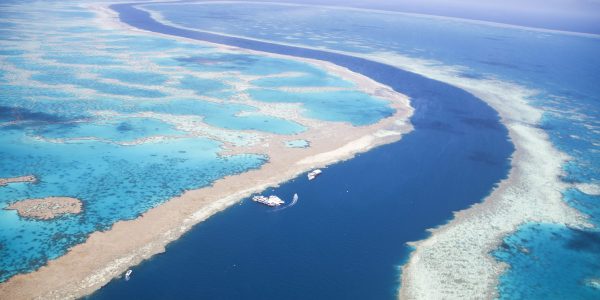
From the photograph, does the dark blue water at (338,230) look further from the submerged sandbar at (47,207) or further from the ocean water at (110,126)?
the submerged sandbar at (47,207)

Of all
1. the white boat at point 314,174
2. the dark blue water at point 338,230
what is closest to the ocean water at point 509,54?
the dark blue water at point 338,230

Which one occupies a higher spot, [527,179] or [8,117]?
[527,179]

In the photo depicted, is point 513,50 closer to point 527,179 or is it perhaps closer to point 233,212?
point 527,179

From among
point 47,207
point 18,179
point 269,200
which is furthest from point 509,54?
point 18,179

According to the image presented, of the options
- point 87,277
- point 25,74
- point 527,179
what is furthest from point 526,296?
point 25,74

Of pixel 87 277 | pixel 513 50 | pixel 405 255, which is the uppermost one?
pixel 513 50

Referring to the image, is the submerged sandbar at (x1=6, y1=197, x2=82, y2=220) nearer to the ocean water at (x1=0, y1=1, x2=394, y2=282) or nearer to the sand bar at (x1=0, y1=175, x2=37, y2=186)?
the ocean water at (x1=0, y1=1, x2=394, y2=282)

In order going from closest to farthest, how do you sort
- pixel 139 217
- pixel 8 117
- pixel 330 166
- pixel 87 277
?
pixel 87 277, pixel 139 217, pixel 330 166, pixel 8 117
